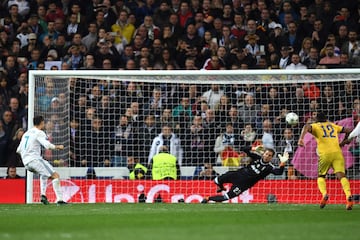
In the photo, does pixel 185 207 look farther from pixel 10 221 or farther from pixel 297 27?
pixel 297 27

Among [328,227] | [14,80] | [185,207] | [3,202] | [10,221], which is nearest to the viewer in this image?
[328,227]

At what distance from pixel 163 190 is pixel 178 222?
7.02 meters

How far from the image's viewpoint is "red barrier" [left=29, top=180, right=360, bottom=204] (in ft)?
69.2

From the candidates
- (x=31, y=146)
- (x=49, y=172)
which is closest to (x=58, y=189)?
(x=49, y=172)

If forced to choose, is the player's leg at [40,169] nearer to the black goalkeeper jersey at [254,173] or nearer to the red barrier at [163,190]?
the red barrier at [163,190]

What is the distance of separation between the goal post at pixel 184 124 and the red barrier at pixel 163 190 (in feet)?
0.07

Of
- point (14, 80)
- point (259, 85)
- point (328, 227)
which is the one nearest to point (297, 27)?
point (259, 85)

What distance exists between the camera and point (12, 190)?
21438 millimetres

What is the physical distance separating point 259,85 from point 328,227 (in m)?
9.04

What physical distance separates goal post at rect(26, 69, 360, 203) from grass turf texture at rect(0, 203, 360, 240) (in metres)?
2.68

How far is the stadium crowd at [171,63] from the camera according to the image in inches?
856

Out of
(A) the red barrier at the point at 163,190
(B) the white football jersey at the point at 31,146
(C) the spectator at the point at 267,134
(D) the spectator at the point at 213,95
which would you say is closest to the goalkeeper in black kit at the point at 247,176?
(A) the red barrier at the point at 163,190

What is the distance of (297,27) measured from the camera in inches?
953

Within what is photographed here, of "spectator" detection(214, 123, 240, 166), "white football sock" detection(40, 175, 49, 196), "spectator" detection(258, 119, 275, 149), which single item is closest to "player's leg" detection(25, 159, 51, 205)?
"white football sock" detection(40, 175, 49, 196)
